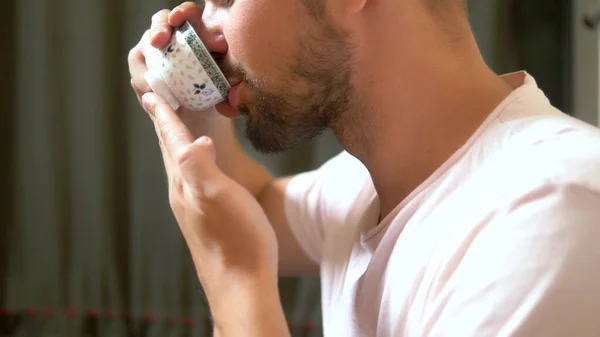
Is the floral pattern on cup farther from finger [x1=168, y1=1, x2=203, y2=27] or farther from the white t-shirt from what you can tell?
the white t-shirt

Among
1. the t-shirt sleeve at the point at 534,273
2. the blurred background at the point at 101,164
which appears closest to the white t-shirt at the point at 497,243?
the t-shirt sleeve at the point at 534,273

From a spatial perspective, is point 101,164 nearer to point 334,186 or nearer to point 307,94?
point 334,186

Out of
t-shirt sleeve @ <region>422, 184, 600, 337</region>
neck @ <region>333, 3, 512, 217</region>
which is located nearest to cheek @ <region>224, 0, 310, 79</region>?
neck @ <region>333, 3, 512, 217</region>

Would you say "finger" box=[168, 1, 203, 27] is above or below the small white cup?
above

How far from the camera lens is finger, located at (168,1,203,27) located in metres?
0.81

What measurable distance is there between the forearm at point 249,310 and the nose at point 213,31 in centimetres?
31

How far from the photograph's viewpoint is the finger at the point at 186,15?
0.81 metres

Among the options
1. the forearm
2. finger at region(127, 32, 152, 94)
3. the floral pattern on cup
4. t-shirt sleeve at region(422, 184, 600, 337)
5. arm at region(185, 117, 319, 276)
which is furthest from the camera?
arm at region(185, 117, 319, 276)

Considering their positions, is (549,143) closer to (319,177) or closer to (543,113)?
(543,113)

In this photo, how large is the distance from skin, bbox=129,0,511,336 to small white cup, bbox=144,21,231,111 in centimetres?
2

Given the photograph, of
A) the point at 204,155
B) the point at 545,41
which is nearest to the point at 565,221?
the point at 204,155

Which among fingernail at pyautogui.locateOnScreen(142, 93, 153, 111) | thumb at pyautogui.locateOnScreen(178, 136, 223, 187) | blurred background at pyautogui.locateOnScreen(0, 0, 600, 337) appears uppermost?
fingernail at pyautogui.locateOnScreen(142, 93, 153, 111)

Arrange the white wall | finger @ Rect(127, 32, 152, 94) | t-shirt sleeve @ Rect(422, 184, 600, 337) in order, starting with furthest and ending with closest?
the white wall
finger @ Rect(127, 32, 152, 94)
t-shirt sleeve @ Rect(422, 184, 600, 337)

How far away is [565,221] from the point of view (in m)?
0.53
